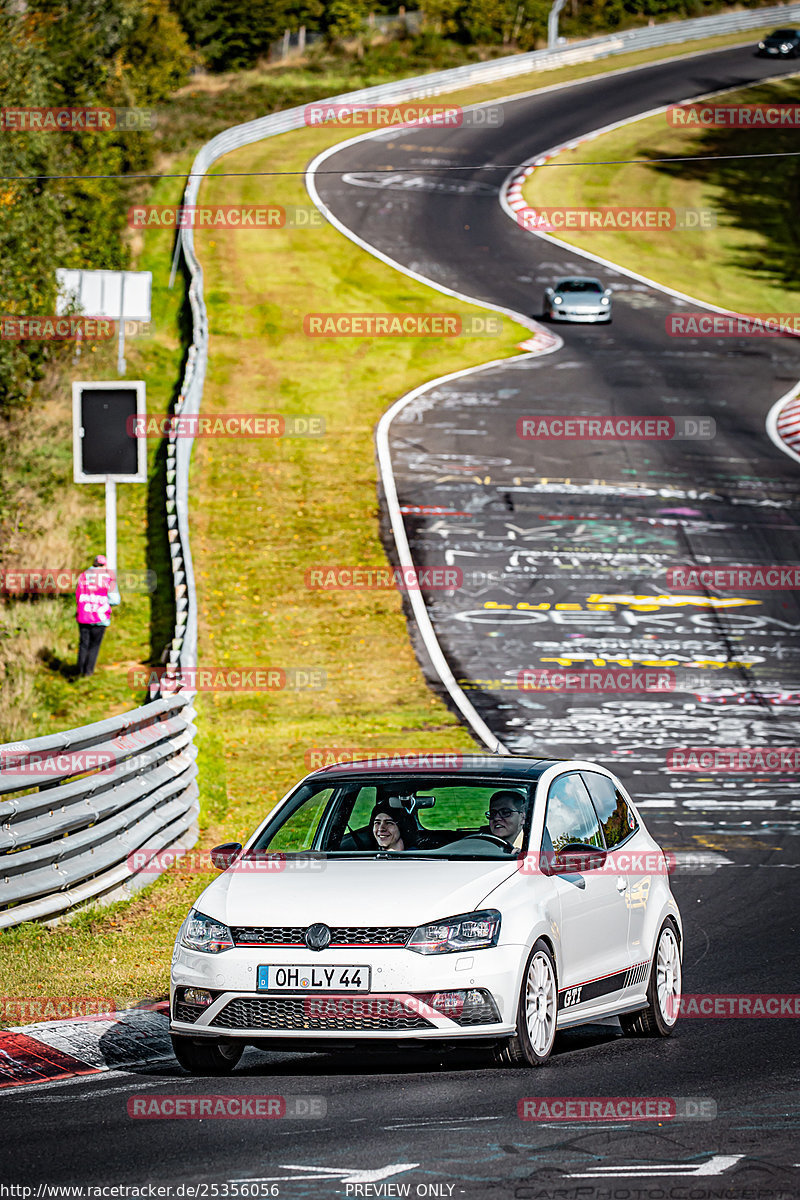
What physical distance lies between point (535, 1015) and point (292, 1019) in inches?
47.5

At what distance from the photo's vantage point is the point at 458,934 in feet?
26.0

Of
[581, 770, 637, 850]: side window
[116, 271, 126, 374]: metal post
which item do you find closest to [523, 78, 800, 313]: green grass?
[116, 271, 126, 374]: metal post

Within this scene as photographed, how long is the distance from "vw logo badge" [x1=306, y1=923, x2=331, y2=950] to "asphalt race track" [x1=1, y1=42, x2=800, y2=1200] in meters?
0.64

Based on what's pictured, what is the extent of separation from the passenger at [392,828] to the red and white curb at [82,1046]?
5.09 ft

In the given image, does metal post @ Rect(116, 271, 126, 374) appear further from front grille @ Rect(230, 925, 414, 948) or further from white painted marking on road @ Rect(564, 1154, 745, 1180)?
white painted marking on road @ Rect(564, 1154, 745, 1180)

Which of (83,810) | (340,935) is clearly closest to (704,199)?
(83,810)

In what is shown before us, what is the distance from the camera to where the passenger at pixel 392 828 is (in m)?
9.18

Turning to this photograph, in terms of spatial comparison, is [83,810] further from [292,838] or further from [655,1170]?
[655,1170]

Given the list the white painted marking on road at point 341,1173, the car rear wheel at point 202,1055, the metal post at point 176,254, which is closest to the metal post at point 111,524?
the car rear wheel at point 202,1055

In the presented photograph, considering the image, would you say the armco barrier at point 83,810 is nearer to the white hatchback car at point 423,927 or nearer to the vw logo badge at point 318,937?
the white hatchback car at point 423,927

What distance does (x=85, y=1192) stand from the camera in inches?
235

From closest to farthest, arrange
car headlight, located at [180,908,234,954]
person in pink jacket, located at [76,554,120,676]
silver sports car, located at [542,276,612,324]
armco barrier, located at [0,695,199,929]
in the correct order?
car headlight, located at [180,908,234,954] < armco barrier, located at [0,695,199,929] < person in pink jacket, located at [76,554,120,676] < silver sports car, located at [542,276,612,324]

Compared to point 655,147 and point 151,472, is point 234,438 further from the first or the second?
point 655,147

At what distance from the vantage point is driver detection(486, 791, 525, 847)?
29.4 feet
